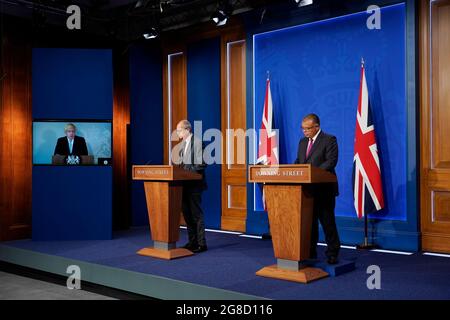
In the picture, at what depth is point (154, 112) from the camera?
26.1ft

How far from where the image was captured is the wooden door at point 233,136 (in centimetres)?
698

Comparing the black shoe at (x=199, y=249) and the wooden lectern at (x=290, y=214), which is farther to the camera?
the black shoe at (x=199, y=249)

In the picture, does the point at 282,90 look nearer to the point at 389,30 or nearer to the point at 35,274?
the point at 389,30

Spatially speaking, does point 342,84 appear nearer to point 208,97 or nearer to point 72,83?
point 208,97

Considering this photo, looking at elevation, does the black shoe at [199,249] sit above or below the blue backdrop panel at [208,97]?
below

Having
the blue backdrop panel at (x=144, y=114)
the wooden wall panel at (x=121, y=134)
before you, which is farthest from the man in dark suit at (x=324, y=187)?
the wooden wall panel at (x=121, y=134)

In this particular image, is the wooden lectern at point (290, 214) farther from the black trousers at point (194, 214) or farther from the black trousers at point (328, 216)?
the black trousers at point (194, 214)

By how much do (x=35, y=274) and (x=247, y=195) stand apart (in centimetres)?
293

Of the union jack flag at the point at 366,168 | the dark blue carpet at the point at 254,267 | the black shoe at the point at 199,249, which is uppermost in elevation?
the union jack flag at the point at 366,168

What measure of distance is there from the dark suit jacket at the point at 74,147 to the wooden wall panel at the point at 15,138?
768 millimetres

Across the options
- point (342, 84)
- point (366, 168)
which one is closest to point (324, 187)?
point (366, 168)

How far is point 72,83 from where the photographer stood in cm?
645

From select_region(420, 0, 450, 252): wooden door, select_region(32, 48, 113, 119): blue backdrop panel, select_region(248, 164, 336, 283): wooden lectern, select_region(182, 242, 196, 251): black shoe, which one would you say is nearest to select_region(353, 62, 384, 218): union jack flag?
select_region(420, 0, 450, 252): wooden door
